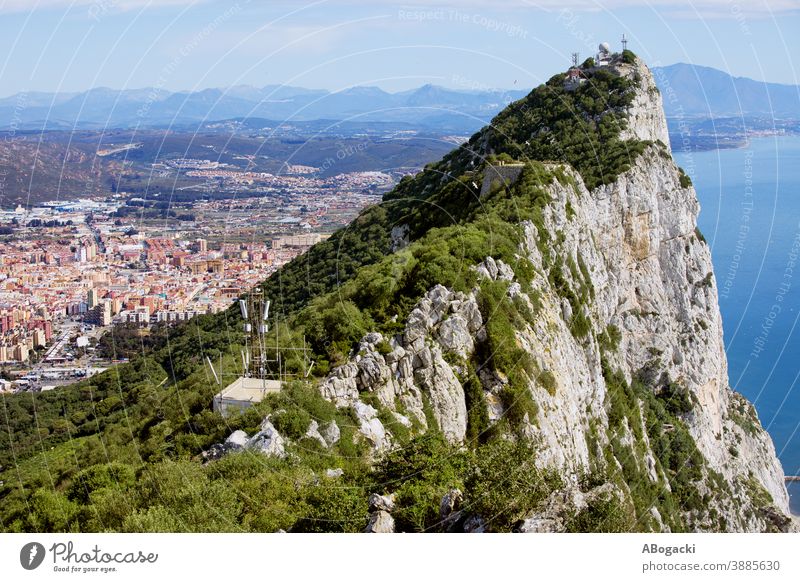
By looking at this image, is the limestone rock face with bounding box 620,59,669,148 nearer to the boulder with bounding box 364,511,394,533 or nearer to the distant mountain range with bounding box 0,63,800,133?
the distant mountain range with bounding box 0,63,800,133

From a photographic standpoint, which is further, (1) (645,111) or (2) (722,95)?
(2) (722,95)

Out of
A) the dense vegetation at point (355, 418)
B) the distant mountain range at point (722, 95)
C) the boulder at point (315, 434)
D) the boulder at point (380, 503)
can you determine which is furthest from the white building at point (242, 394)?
the distant mountain range at point (722, 95)

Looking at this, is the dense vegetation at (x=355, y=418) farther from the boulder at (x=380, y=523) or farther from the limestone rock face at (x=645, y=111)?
the limestone rock face at (x=645, y=111)

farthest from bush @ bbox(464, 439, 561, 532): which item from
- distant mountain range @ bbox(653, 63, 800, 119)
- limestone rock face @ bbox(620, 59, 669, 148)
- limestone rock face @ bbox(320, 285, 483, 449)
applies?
distant mountain range @ bbox(653, 63, 800, 119)

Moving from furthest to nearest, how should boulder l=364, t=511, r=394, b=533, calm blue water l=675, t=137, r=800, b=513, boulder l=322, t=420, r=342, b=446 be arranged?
calm blue water l=675, t=137, r=800, b=513
boulder l=322, t=420, r=342, b=446
boulder l=364, t=511, r=394, b=533

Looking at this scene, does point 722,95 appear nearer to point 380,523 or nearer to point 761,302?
point 761,302

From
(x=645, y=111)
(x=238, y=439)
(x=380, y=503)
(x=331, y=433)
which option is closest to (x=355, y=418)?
(x=331, y=433)
